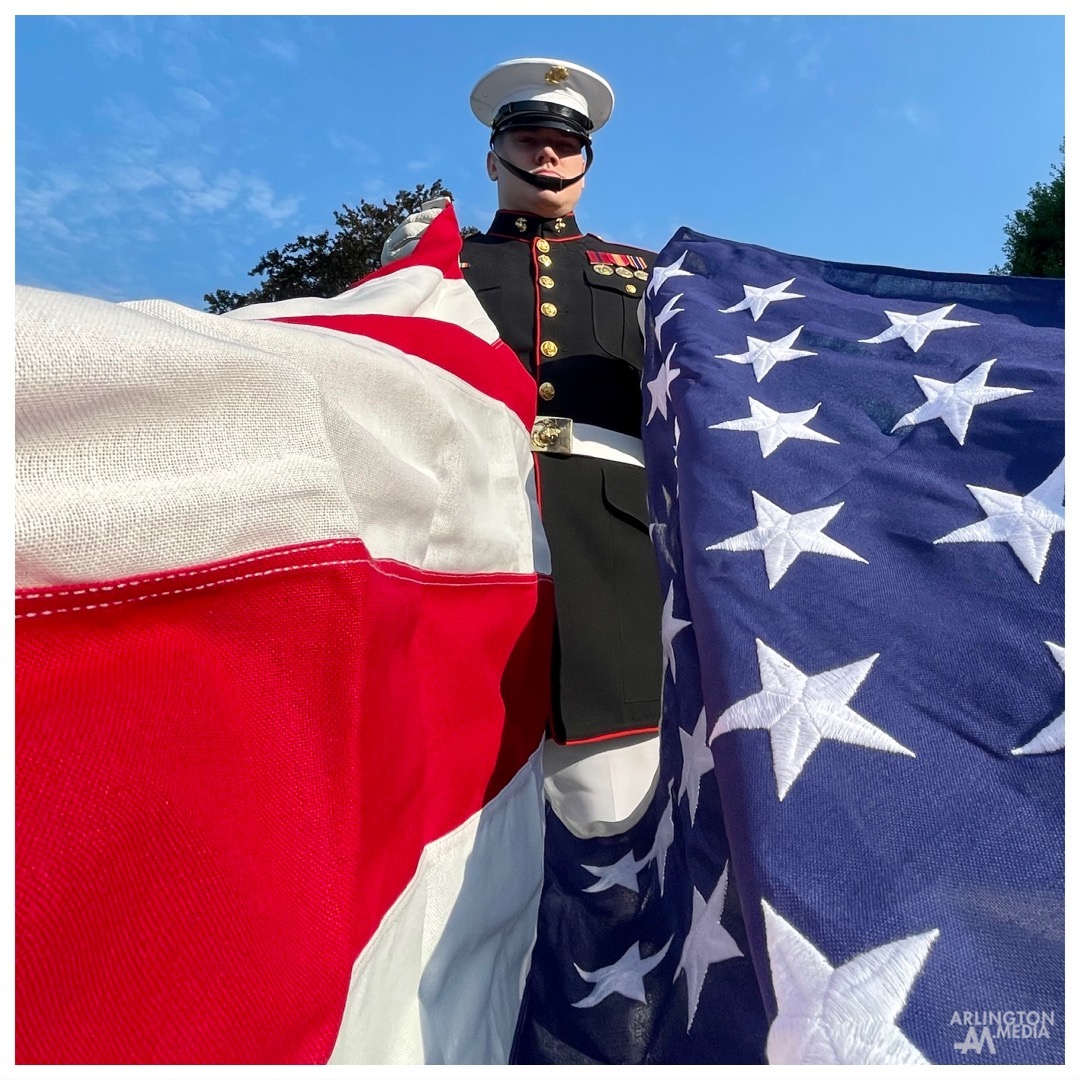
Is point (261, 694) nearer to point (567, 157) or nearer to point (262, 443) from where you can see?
point (262, 443)

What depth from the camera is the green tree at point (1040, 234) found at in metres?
9.91

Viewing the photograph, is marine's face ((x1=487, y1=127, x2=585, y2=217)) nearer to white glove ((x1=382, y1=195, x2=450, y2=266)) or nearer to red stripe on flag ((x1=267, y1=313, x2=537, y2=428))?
white glove ((x1=382, y1=195, x2=450, y2=266))

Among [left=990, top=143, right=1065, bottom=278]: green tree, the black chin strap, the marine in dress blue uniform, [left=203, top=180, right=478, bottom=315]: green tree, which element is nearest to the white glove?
the marine in dress blue uniform

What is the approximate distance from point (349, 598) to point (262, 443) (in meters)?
0.15

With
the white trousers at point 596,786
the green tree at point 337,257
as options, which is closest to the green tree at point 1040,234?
the green tree at point 337,257

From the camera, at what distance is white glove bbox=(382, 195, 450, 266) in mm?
1666

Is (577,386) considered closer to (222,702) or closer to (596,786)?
(596,786)

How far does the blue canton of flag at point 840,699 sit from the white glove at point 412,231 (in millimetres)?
591

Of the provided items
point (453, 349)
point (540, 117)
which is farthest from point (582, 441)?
point (540, 117)

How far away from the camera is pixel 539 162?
197 cm

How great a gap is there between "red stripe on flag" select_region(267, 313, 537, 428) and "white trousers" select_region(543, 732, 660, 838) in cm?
68
